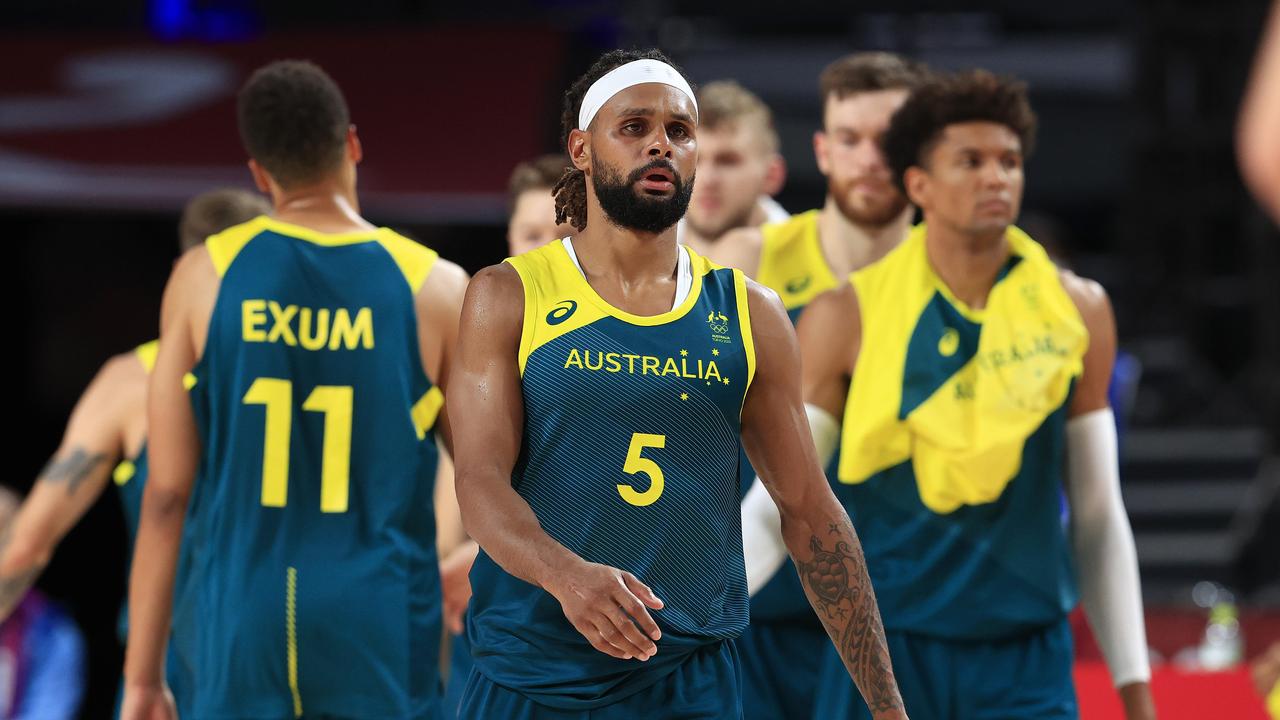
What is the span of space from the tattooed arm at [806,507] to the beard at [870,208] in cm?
190

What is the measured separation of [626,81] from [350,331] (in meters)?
1.22

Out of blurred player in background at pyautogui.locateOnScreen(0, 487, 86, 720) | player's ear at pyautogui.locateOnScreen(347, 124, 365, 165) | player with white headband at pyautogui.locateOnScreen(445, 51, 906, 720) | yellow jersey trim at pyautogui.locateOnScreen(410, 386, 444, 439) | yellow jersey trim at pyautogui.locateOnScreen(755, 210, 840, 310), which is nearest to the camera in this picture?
player with white headband at pyautogui.locateOnScreen(445, 51, 906, 720)

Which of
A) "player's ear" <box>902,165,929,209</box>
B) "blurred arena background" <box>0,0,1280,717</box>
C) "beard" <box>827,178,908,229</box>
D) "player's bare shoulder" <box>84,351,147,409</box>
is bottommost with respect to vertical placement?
"player's bare shoulder" <box>84,351,147,409</box>

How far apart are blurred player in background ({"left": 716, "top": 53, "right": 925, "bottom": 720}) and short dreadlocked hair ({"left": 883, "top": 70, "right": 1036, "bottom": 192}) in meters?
0.37

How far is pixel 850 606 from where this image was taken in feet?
11.6

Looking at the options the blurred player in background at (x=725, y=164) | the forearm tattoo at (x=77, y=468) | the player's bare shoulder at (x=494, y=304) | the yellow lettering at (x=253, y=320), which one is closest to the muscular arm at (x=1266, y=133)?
the player's bare shoulder at (x=494, y=304)

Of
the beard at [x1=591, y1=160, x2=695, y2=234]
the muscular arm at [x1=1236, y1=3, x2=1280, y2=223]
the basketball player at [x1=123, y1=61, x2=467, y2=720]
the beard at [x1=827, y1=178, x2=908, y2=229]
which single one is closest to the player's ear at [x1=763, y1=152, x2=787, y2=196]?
the beard at [x1=827, y1=178, x2=908, y2=229]

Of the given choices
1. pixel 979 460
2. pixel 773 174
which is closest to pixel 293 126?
pixel 979 460

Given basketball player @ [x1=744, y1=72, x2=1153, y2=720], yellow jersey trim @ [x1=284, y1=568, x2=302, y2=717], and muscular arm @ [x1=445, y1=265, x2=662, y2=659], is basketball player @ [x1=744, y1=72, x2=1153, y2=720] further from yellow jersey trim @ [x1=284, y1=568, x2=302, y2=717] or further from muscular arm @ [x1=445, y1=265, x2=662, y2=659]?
muscular arm @ [x1=445, y1=265, x2=662, y2=659]

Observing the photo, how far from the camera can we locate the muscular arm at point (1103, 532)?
448 cm

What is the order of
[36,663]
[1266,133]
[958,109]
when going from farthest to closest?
[36,663]
[958,109]
[1266,133]

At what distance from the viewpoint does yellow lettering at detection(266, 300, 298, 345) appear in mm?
4293

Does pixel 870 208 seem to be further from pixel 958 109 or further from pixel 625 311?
pixel 625 311

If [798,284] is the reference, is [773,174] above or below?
above
